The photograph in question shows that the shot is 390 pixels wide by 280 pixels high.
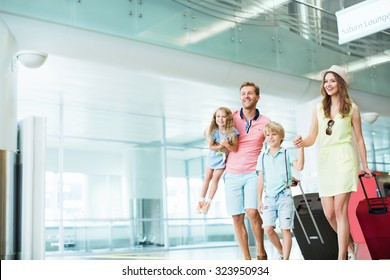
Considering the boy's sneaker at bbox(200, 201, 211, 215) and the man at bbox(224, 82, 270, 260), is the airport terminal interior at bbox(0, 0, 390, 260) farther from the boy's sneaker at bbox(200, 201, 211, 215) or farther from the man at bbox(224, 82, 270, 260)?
the boy's sneaker at bbox(200, 201, 211, 215)

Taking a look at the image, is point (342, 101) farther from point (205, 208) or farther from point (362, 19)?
point (205, 208)

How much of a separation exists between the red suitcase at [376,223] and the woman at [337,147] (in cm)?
50

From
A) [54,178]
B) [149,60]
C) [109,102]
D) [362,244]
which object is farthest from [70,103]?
[362,244]

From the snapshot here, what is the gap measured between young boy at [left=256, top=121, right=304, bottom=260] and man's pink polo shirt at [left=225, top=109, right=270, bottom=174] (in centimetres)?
7

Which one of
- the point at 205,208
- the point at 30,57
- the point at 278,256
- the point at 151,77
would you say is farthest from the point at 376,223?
the point at 151,77

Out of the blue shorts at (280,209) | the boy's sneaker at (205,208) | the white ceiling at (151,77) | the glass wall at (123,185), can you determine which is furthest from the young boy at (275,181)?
the glass wall at (123,185)

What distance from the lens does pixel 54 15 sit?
603 centimetres

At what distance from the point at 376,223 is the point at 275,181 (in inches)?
37.4

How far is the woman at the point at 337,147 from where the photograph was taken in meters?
3.88

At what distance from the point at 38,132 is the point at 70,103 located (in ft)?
14.1

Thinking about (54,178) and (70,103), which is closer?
(70,103)

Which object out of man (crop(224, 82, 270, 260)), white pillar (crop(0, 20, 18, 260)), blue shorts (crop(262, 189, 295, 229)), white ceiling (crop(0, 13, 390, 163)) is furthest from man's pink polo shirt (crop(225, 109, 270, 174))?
white pillar (crop(0, 20, 18, 260))

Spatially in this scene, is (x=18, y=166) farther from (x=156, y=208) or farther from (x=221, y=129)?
(x=156, y=208)

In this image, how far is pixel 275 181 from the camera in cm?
407
